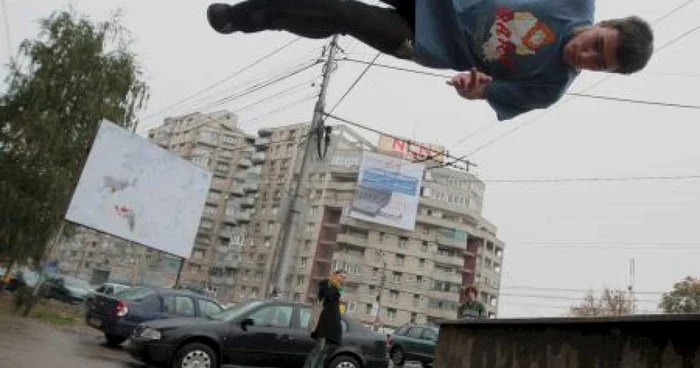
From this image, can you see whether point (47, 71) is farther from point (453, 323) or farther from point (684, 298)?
point (684, 298)

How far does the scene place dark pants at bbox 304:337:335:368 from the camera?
9.96 m

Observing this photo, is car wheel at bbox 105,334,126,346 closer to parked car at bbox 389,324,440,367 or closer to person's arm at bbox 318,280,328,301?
person's arm at bbox 318,280,328,301

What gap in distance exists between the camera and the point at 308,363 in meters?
9.98

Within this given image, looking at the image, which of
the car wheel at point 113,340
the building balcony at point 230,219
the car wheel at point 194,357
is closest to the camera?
the car wheel at point 194,357

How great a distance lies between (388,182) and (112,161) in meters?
44.6

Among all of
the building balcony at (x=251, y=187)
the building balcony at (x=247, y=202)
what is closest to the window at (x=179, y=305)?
the building balcony at (x=247, y=202)

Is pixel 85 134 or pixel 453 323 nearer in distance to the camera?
pixel 453 323

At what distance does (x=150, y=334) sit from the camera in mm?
10586

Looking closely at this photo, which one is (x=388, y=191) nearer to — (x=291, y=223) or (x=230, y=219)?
A: (x=230, y=219)

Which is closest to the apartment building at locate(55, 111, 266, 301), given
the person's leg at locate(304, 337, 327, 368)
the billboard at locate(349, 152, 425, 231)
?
the billboard at locate(349, 152, 425, 231)

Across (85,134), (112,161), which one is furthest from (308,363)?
(85,134)

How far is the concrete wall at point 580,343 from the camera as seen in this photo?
3465 mm

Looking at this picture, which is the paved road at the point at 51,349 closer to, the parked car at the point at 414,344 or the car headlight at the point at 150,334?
the car headlight at the point at 150,334

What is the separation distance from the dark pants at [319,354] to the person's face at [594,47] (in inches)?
324
